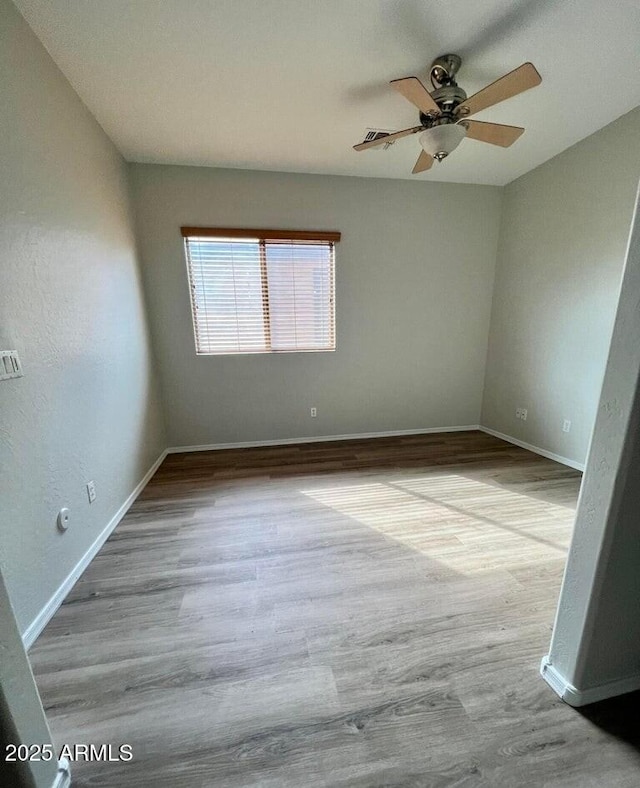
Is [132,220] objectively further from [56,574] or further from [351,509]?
[351,509]

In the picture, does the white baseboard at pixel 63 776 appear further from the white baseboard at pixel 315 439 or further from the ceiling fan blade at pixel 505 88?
the ceiling fan blade at pixel 505 88

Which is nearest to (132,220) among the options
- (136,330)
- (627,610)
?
(136,330)

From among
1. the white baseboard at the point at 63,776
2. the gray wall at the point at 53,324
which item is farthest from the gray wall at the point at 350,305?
the white baseboard at the point at 63,776

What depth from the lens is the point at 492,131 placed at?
179 cm

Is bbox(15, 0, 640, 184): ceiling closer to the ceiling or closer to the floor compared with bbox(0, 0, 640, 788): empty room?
closer to the ceiling

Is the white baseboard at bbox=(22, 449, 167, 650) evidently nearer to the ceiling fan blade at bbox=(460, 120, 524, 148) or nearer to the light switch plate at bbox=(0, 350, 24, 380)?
the light switch plate at bbox=(0, 350, 24, 380)

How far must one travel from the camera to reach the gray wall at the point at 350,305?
274 cm

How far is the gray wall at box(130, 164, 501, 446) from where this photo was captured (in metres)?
2.74

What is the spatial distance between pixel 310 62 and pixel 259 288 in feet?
5.33

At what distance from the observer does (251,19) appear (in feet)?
4.64

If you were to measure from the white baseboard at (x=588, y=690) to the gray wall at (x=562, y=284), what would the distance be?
152cm

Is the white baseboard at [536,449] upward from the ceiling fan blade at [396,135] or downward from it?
downward

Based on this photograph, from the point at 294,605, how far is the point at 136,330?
7.86 feet

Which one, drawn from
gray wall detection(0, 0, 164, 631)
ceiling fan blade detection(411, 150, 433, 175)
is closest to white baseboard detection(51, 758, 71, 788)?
gray wall detection(0, 0, 164, 631)
